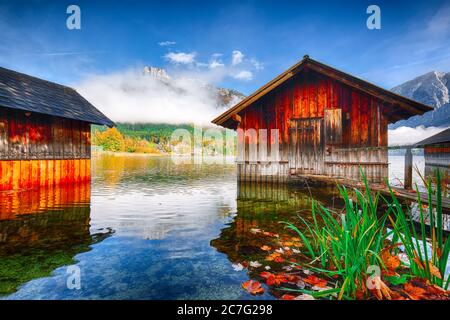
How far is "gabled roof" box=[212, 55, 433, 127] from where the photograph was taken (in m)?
9.68

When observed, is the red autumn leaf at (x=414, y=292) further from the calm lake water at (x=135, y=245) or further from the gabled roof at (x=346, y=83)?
the gabled roof at (x=346, y=83)

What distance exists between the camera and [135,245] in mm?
4402

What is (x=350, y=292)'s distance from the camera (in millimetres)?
2549

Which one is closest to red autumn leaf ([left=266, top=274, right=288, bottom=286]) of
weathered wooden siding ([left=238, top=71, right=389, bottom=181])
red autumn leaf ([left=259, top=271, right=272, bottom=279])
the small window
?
red autumn leaf ([left=259, top=271, right=272, bottom=279])

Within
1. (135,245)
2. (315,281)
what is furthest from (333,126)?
(135,245)

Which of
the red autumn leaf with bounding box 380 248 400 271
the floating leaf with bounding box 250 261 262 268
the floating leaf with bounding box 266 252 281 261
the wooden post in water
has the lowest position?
the floating leaf with bounding box 250 261 262 268

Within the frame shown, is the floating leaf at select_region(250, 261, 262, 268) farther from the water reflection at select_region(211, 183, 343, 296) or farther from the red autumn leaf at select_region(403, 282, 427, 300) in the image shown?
the red autumn leaf at select_region(403, 282, 427, 300)

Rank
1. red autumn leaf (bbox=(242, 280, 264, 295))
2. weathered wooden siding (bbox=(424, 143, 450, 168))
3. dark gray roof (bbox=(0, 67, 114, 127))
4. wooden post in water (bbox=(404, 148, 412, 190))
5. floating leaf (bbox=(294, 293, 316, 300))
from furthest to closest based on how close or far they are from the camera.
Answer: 1. weathered wooden siding (bbox=(424, 143, 450, 168))
2. dark gray roof (bbox=(0, 67, 114, 127))
3. wooden post in water (bbox=(404, 148, 412, 190))
4. red autumn leaf (bbox=(242, 280, 264, 295))
5. floating leaf (bbox=(294, 293, 316, 300))

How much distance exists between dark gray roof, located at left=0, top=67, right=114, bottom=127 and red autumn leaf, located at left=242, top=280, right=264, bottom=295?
1132 cm

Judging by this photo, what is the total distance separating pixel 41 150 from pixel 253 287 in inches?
515
